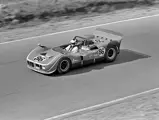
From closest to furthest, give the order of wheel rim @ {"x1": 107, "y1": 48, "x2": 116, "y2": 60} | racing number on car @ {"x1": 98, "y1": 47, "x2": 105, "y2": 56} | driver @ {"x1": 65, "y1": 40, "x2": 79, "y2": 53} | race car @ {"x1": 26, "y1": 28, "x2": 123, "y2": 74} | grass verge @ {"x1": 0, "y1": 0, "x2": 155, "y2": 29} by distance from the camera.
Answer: race car @ {"x1": 26, "y1": 28, "x2": 123, "y2": 74}, driver @ {"x1": 65, "y1": 40, "x2": 79, "y2": 53}, racing number on car @ {"x1": 98, "y1": 47, "x2": 105, "y2": 56}, wheel rim @ {"x1": 107, "y1": 48, "x2": 116, "y2": 60}, grass verge @ {"x1": 0, "y1": 0, "x2": 155, "y2": 29}

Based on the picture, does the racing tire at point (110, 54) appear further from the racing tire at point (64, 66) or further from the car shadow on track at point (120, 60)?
the racing tire at point (64, 66)

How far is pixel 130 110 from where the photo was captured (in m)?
11.9

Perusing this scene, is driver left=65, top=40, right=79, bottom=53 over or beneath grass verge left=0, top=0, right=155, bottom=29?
beneath

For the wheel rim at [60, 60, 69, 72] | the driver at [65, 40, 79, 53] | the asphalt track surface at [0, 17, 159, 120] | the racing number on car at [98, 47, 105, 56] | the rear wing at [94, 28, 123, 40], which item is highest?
the rear wing at [94, 28, 123, 40]

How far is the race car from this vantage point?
14.4 m

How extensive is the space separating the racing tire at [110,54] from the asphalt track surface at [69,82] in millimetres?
201

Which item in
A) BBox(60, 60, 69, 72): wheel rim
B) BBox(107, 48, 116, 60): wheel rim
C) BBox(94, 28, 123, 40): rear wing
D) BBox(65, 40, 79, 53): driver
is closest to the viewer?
BBox(60, 60, 69, 72): wheel rim

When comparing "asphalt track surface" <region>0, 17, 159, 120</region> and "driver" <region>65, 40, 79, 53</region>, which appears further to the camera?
"driver" <region>65, 40, 79, 53</region>

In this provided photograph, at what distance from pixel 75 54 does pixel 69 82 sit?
1.02 meters

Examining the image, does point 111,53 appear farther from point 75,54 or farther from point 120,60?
point 75,54

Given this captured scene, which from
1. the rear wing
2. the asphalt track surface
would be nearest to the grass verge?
the asphalt track surface

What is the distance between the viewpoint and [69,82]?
14.2 m

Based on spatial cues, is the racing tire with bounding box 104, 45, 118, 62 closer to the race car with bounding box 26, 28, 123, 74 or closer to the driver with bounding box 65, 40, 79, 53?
the race car with bounding box 26, 28, 123, 74

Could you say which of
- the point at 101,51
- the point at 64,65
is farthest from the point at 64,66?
the point at 101,51
